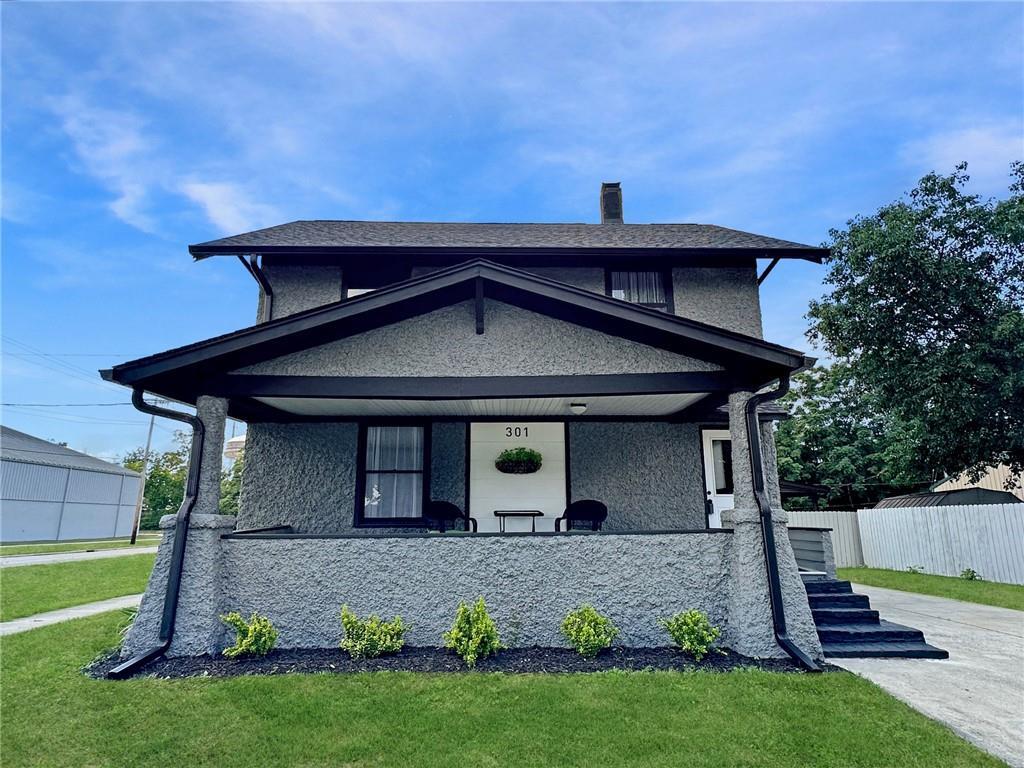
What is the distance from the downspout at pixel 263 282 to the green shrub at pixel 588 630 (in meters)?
6.60

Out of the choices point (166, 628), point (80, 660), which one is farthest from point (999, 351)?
point (80, 660)

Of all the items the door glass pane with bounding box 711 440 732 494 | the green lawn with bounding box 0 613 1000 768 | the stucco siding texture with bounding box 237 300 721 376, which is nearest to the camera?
the green lawn with bounding box 0 613 1000 768

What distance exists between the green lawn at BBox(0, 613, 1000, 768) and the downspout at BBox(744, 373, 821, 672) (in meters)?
0.42

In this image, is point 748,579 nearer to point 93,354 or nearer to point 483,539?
point 483,539

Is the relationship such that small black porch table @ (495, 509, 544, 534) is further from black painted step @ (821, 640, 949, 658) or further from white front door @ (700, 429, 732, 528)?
black painted step @ (821, 640, 949, 658)

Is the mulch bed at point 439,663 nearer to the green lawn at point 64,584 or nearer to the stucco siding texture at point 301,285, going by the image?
the green lawn at point 64,584

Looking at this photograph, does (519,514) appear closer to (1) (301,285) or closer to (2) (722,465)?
(2) (722,465)

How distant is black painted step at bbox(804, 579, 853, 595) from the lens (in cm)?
710

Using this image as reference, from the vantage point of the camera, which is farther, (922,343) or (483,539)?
(922,343)

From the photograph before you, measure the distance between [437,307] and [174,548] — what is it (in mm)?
3953

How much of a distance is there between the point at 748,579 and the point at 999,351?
1398 centimetres

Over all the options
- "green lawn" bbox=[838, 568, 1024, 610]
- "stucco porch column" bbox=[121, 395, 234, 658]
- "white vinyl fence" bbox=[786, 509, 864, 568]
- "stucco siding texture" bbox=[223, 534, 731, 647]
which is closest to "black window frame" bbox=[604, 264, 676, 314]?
"stucco siding texture" bbox=[223, 534, 731, 647]

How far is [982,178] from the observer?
16047 mm

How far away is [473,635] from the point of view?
5.53m
